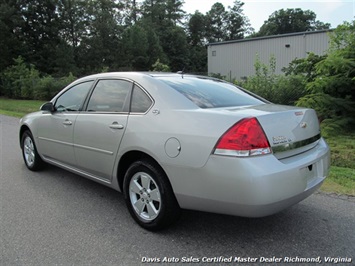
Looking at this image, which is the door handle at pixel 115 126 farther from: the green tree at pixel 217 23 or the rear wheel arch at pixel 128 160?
the green tree at pixel 217 23

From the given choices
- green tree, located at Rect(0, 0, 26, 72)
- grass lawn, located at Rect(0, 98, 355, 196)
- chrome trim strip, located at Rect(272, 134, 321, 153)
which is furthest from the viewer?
green tree, located at Rect(0, 0, 26, 72)

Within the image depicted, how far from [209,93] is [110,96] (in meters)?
1.18

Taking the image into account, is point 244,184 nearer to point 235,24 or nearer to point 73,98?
point 73,98

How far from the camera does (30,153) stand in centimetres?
538

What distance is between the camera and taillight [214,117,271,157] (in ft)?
8.39

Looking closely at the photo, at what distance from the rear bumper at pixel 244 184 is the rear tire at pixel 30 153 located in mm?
3185

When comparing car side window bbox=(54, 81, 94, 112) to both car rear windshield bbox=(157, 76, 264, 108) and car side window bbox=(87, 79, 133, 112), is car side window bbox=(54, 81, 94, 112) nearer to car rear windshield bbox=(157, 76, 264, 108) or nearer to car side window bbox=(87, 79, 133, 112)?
car side window bbox=(87, 79, 133, 112)

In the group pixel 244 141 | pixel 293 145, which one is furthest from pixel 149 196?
pixel 293 145

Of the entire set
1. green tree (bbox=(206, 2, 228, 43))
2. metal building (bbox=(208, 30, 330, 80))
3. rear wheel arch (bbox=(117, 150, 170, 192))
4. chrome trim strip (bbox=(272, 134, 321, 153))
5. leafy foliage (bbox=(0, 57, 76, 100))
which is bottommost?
rear wheel arch (bbox=(117, 150, 170, 192))

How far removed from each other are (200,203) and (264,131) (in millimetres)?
818

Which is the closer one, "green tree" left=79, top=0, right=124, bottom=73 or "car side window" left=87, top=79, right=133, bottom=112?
"car side window" left=87, top=79, right=133, bottom=112

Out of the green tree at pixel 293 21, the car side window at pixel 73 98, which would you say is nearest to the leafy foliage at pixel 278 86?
the car side window at pixel 73 98

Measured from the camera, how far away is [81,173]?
4.09m

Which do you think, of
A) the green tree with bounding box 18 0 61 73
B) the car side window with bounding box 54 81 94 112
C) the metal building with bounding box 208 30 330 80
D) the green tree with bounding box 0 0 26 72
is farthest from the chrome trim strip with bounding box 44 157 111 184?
the green tree with bounding box 18 0 61 73
